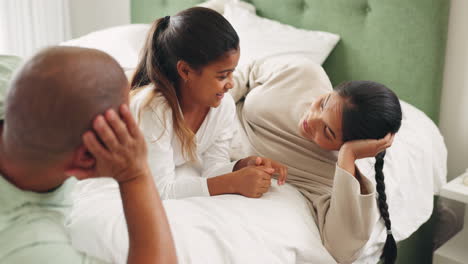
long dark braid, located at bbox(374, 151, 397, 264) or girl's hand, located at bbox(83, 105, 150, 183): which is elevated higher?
girl's hand, located at bbox(83, 105, 150, 183)

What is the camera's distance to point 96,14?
10.2 feet

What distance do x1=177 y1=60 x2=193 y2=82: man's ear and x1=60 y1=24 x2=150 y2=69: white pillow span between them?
0.75 meters

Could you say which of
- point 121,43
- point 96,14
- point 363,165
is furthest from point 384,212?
point 96,14

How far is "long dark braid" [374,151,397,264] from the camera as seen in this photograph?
4.15 feet

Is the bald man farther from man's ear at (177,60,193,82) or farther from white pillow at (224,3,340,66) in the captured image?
white pillow at (224,3,340,66)

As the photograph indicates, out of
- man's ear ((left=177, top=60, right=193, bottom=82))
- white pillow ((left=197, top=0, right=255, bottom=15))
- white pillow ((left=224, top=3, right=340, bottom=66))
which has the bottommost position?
white pillow ((left=224, top=3, right=340, bottom=66))

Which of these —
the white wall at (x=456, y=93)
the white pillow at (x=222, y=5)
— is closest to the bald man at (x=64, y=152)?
the white wall at (x=456, y=93)

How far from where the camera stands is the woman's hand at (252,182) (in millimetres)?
1146

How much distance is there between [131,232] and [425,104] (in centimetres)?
141

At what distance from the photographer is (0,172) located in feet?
2.39

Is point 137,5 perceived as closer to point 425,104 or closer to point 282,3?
point 282,3

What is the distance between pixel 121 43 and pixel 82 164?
1.48 meters

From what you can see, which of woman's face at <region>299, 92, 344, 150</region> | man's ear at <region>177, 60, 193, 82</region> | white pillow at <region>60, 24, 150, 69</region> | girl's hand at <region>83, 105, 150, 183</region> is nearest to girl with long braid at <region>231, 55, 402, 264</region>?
woman's face at <region>299, 92, 344, 150</region>

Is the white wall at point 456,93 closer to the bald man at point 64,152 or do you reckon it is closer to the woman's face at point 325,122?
the woman's face at point 325,122
